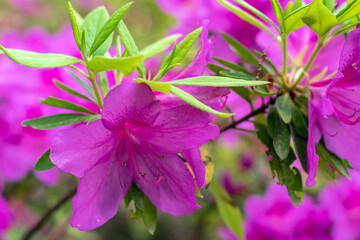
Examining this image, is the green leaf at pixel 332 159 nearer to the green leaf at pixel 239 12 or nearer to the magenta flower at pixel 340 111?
the magenta flower at pixel 340 111

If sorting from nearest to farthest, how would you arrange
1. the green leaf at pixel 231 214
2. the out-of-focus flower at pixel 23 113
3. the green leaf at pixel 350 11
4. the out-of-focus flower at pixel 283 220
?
the green leaf at pixel 350 11
the green leaf at pixel 231 214
the out-of-focus flower at pixel 23 113
the out-of-focus flower at pixel 283 220

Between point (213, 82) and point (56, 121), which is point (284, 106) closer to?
point (213, 82)

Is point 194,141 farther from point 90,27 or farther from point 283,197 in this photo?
point 283,197

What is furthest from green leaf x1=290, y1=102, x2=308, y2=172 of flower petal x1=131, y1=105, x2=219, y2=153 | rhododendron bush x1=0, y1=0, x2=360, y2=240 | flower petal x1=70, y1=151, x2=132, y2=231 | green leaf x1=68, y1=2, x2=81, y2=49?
green leaf x1=68, y1=2, x2=81, y2=49

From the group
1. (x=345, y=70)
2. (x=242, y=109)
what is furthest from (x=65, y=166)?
(x=242, y=109)

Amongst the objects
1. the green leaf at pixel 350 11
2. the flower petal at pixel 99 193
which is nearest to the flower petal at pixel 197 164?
the flower petal at pixel 99 193

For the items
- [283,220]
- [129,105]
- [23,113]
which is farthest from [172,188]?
[283,220]

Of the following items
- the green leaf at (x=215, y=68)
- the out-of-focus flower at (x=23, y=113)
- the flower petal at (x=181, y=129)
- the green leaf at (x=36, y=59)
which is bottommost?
the out-of-focus flower at (x=23, y=113)
